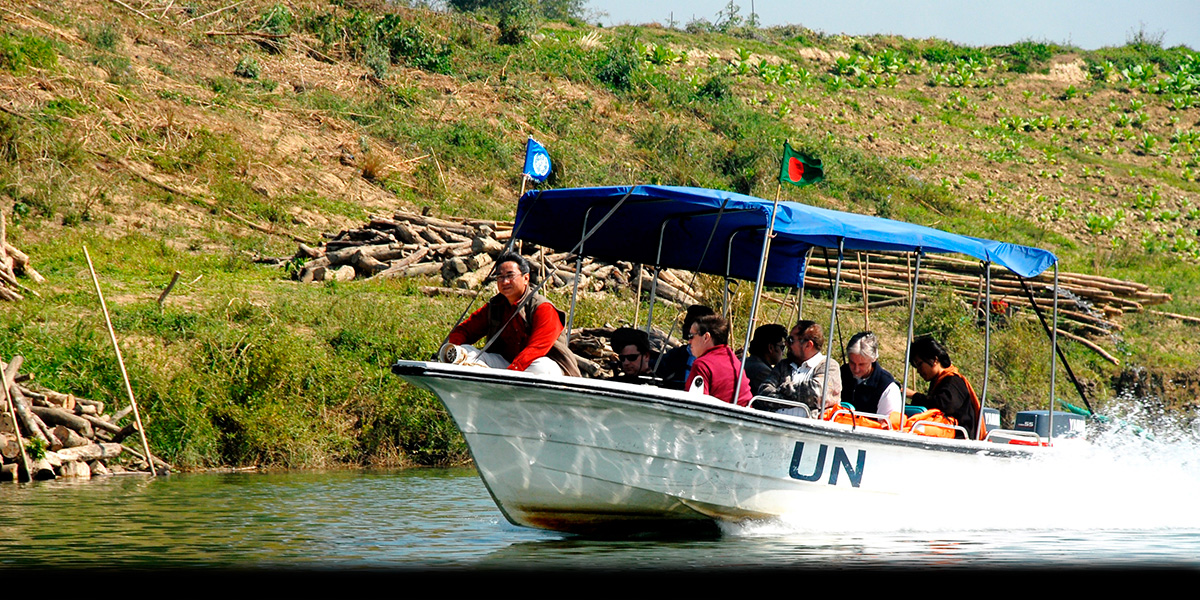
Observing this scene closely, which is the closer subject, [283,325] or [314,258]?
[283,325]

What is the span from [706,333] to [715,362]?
0.22 metres

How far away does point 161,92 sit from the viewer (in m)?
24.5

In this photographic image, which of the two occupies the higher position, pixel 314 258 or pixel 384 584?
pixel 314 258

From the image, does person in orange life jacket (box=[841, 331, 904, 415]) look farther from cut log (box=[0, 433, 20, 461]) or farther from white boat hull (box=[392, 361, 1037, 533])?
cut log (box=[0, 433, 20, 461])

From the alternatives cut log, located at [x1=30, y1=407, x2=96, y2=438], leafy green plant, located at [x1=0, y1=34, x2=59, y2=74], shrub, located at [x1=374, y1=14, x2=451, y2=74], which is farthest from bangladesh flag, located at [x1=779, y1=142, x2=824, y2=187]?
shrub, located at [x1=374, y1=14, x2=451, y2=74]

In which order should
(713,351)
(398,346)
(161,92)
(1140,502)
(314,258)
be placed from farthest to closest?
(161,92) < (314,258) < (398,346) < (1140,502) < (713,351)

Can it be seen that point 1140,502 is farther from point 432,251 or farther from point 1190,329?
point 1190,329

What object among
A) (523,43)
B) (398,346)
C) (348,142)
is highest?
(523,43)

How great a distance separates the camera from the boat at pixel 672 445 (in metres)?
8.07

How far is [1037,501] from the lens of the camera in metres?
10.1

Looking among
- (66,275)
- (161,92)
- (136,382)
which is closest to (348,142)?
(161,92)

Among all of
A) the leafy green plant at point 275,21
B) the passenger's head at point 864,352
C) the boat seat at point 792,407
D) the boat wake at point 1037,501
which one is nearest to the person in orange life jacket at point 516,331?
the boat seat at point 792,407

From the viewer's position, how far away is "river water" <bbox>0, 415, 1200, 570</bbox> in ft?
25.3

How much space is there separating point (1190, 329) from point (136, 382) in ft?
69.2
